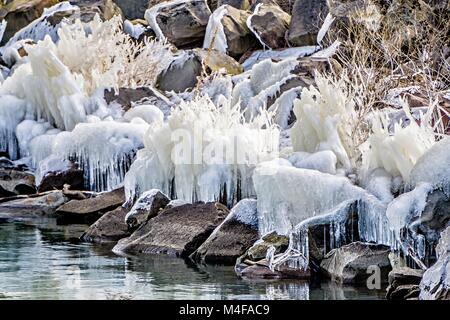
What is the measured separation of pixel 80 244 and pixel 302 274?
4074mm

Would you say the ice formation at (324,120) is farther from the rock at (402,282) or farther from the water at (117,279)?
the rock at (402,282)

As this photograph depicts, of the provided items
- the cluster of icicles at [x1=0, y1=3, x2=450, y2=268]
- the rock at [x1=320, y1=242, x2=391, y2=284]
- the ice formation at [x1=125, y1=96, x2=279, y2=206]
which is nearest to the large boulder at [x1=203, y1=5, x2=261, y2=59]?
the cluster of icicles at [x1=0, y1=3, x2=450, y2=268]

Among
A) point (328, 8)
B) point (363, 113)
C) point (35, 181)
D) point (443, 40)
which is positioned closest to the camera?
point (363, 113)

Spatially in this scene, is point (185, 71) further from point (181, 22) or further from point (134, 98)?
point (181, 22)

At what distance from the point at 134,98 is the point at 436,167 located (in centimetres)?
1107

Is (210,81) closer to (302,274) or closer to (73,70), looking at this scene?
(73,70)

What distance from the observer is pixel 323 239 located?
1381cm

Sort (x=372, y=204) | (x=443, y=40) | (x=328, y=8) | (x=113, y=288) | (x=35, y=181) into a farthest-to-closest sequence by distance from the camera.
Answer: (x=328, y=8)
(x=443, y=40)
(x=35, y=181)
(x=372, y=204)
(x=113, y=288)

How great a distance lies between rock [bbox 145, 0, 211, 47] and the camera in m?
30.8

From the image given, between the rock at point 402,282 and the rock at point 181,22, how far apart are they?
1931 cm

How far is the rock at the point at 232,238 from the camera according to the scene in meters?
14.3

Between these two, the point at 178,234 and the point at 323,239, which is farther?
the point at 178,234

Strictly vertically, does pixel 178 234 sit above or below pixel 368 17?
below

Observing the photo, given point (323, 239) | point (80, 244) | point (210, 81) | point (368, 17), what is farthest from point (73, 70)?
point (323, 239)
